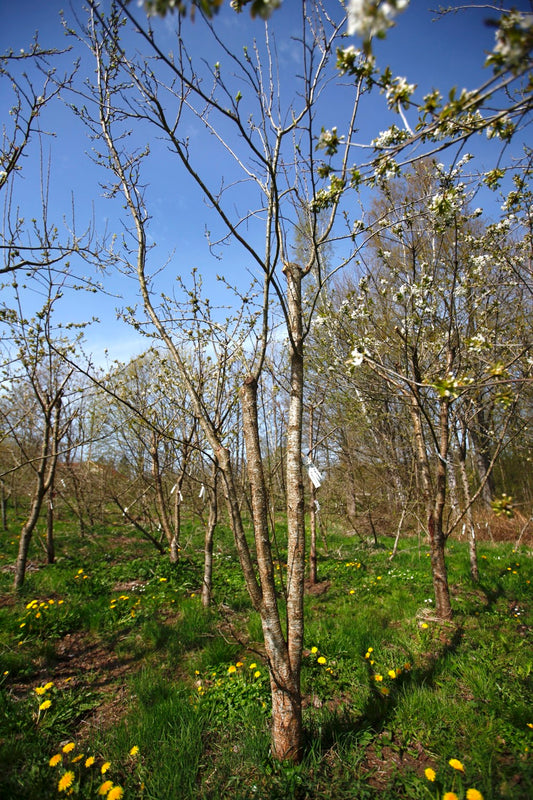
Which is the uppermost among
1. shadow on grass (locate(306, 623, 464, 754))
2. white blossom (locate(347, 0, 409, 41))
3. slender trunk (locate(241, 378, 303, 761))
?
white blossom (locate(347, 0, 409, 41))

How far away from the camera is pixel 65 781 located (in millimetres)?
1702

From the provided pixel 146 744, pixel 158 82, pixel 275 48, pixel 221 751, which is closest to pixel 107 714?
pixel 146 744

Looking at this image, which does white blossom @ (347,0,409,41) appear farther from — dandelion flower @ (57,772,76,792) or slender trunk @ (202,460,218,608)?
slender trunk @ (202,460,218,608)

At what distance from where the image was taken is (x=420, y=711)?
2195 mm

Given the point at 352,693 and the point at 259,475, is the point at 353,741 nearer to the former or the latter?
the point at 352,693

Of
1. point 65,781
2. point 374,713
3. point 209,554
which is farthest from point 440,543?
point 65,781

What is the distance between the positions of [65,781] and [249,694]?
1160 millimetres

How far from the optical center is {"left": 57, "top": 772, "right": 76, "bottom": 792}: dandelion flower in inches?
66.3

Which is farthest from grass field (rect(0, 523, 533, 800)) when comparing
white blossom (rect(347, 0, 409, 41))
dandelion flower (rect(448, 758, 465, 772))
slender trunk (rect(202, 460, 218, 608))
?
white blossom (rect(347, 0, 409, 41))

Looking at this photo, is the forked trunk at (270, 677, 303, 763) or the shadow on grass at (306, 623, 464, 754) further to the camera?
the shadow on grass at (306, 623, 464, 754)

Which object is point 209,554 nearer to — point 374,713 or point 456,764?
point 374,713

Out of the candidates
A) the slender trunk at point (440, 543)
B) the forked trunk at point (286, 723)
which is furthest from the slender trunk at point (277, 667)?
the slender trunk at point (440, 543)

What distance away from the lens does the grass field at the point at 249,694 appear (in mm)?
1779

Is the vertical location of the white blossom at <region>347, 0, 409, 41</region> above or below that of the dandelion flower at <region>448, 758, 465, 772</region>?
above
